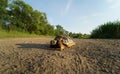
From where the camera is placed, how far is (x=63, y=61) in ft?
21.0

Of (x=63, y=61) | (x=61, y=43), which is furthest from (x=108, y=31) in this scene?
(x=63, y=61)

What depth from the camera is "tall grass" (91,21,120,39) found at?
11573mm

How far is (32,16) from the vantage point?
80.3 ft

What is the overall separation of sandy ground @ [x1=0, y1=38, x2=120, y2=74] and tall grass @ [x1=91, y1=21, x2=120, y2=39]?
3.76 metres

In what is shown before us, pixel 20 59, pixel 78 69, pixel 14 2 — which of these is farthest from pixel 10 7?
pixel 78 69

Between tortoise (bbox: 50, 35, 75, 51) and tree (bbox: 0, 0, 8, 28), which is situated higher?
tree (bbox: 0, 0, 8, 28)

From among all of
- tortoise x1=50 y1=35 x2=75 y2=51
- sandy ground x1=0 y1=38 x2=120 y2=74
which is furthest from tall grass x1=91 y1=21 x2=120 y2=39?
tortoise x1=50 y1=35 x2=75 y2=51

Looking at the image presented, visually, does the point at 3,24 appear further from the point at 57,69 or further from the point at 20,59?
the point at 57,69

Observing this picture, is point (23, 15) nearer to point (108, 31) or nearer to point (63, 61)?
point (108, 31)

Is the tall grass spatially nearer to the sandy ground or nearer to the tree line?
the sandy ground

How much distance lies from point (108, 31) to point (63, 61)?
6.54 m

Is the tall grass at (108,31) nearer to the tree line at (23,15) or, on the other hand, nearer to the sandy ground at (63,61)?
the sandy ground at (63,61)

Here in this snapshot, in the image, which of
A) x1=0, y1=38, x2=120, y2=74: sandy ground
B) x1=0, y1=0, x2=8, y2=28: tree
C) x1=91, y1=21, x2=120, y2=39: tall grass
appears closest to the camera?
x1=0, y1=38, x2=120, y2=74: sandy ground

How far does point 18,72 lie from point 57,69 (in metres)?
1.13
